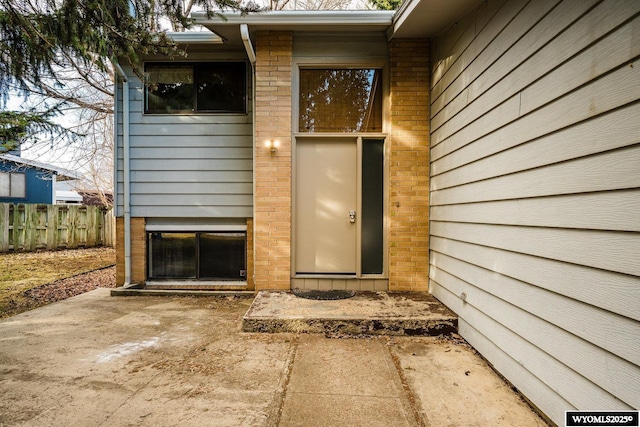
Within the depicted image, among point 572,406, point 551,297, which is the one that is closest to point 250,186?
point 551,297

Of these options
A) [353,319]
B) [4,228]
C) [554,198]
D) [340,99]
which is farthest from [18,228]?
[554,198]

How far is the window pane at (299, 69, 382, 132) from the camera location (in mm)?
4172

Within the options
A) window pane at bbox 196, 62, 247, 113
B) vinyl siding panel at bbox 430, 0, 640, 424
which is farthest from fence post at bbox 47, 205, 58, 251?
vinyl siding panel at bbox 430, 0, 640, 424

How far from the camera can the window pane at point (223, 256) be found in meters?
4.85

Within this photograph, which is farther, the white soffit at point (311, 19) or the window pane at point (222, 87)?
the window pane at point (222, 87)

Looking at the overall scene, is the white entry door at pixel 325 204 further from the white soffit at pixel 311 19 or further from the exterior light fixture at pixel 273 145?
the white soffit at pixel 311 19

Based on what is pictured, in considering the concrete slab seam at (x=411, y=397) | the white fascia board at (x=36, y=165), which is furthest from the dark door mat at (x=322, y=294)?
the white fascia board at (x=36, y=165)

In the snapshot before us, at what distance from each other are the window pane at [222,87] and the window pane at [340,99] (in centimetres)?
115

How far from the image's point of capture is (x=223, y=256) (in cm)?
486

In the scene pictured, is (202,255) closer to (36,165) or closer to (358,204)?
(358,204)

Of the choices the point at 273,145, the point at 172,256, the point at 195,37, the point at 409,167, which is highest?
the point at 195,37

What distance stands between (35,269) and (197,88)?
18.1ft

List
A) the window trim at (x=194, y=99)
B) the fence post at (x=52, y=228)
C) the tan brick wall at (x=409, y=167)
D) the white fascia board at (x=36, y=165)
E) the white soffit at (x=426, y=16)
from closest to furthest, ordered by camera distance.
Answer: the white soffit at (x=426, y=16)
the tan brick wall at (x=409, y=167)
the window trim at (x=194, y=99)
the fence post at (x=52, y=228)
the white fascia board at (x=36, y=165)

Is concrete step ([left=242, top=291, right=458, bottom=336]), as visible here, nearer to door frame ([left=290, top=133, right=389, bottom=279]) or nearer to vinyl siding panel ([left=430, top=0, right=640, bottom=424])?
vinyl siding panel ([left=430, top=0, right=640, bottom=424])
